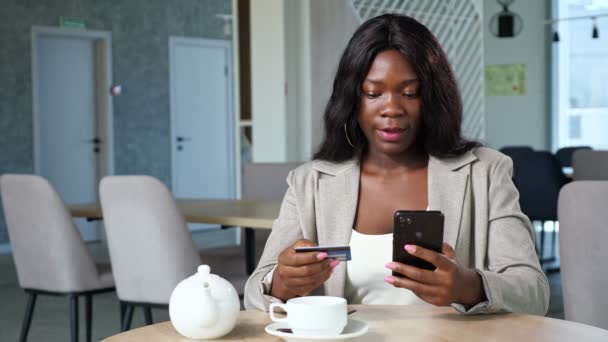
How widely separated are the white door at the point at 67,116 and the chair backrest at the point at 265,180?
4.53 m

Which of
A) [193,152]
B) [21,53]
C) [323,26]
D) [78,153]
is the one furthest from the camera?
[193,152]

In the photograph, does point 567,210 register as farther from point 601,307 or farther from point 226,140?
point 226,140

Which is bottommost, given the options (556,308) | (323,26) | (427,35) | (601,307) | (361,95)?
(556,308)

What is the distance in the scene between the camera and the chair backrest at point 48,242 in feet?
11.0

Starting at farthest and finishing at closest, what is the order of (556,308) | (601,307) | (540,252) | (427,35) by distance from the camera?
(540,252) → (556,308) → (601,307) → (427,35)

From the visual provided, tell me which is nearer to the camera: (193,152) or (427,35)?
(427,35)

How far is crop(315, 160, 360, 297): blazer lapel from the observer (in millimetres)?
1747

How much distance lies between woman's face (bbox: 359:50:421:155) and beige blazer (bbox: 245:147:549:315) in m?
0.12

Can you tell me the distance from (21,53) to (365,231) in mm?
6829

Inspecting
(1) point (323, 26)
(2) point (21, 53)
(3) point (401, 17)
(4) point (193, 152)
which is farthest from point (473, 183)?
(4) point (193, 152)

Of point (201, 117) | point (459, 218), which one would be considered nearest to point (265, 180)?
point (459, 218)

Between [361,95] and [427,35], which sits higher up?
[427,35]

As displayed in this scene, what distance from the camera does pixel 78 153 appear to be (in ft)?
27.9

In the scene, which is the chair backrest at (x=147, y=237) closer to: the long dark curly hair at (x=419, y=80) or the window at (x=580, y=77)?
the long dark curly hair at (x=419, y=80)
